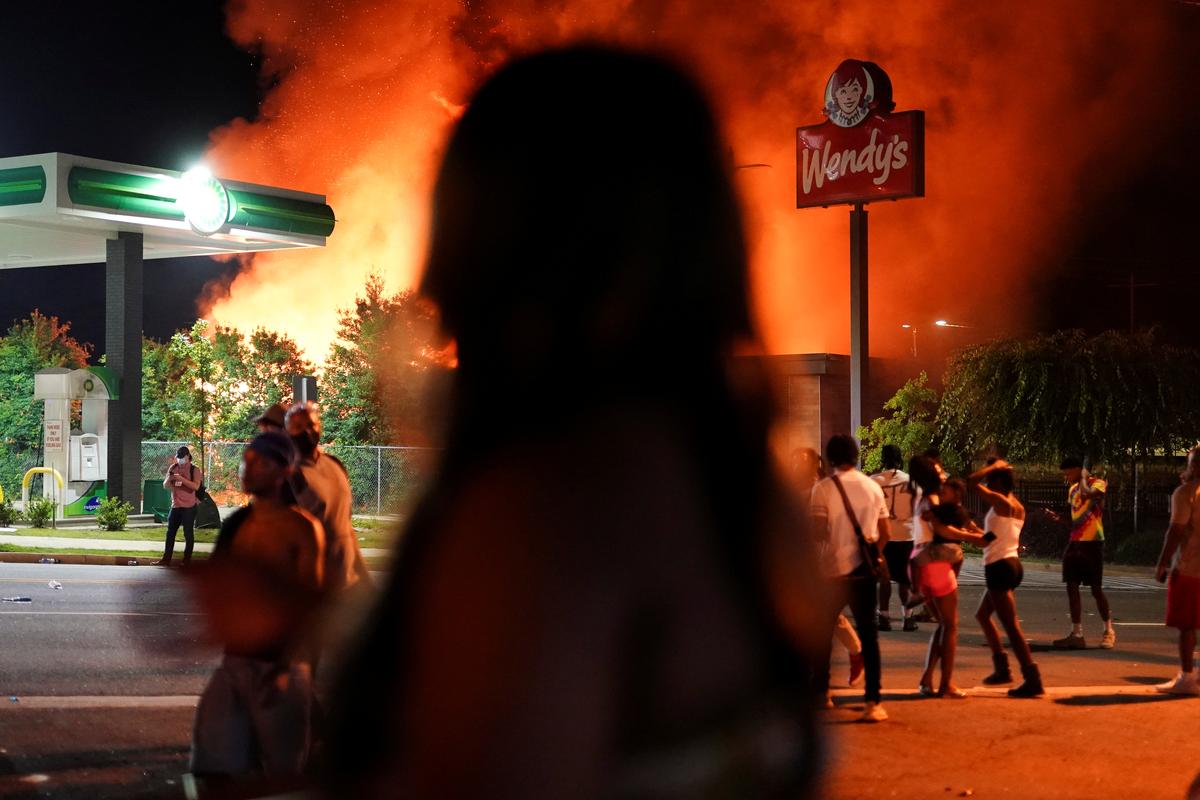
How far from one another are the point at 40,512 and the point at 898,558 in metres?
17.3

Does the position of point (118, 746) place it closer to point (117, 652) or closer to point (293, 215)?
point (117, 652)

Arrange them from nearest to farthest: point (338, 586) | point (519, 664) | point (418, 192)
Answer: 1. point (519, 664)
2. point (418, 192)
3. point (338, 586)

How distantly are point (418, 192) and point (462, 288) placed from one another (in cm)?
22

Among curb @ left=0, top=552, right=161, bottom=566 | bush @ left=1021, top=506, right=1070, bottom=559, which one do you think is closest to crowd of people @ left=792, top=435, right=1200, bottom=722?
curb @ left=0, top=552, right=161, bottom=566

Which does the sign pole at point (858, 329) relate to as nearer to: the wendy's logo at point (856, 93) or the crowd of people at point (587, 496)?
the wendy's logo at point (856, 93)

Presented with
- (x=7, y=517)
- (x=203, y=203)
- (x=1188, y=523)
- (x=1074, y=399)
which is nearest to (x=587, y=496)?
(x=1188, y=523)

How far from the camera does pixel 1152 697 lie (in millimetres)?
9383

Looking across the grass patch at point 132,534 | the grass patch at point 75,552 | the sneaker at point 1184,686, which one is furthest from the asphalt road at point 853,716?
the grass patch at point 132,534

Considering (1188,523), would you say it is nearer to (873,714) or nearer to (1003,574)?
(1003,574)

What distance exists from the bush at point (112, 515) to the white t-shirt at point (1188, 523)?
19148mm

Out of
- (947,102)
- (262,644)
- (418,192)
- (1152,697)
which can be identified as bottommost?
(1152,697)

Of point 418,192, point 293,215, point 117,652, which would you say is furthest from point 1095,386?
point 418,192

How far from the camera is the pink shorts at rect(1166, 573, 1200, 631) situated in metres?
9.61

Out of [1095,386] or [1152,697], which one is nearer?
[1152,697]
